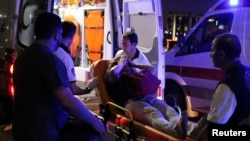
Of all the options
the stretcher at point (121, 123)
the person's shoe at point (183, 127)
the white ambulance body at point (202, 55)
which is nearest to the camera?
the person's shoe at point (183, 127)

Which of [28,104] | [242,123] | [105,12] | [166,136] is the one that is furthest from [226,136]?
[105,12]

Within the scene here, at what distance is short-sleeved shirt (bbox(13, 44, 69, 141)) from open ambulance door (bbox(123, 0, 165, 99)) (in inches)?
120

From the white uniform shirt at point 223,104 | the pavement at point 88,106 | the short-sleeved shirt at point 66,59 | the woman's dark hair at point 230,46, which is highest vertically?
the woman's dark hair at point 230,46

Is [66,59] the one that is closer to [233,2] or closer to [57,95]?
[57,95]

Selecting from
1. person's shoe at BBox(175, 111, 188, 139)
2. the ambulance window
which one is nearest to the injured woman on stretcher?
person's shoe at BBox(175, 111, 188, 139)

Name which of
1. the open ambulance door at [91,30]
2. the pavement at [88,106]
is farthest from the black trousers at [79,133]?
the open ambulance door at [91,30]

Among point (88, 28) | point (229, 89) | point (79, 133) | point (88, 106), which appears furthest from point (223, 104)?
point (88, 28)

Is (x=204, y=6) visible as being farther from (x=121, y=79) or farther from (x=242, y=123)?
(x=242, y=123)

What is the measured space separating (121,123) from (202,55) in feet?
8.97

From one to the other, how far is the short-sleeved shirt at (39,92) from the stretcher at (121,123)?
0.92 m

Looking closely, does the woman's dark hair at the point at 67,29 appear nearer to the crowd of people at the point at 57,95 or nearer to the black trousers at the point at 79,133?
the crowd of people at the point at 57,95

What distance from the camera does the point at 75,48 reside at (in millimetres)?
7836

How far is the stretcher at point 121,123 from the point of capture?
354 centimetres

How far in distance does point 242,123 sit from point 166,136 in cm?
80
